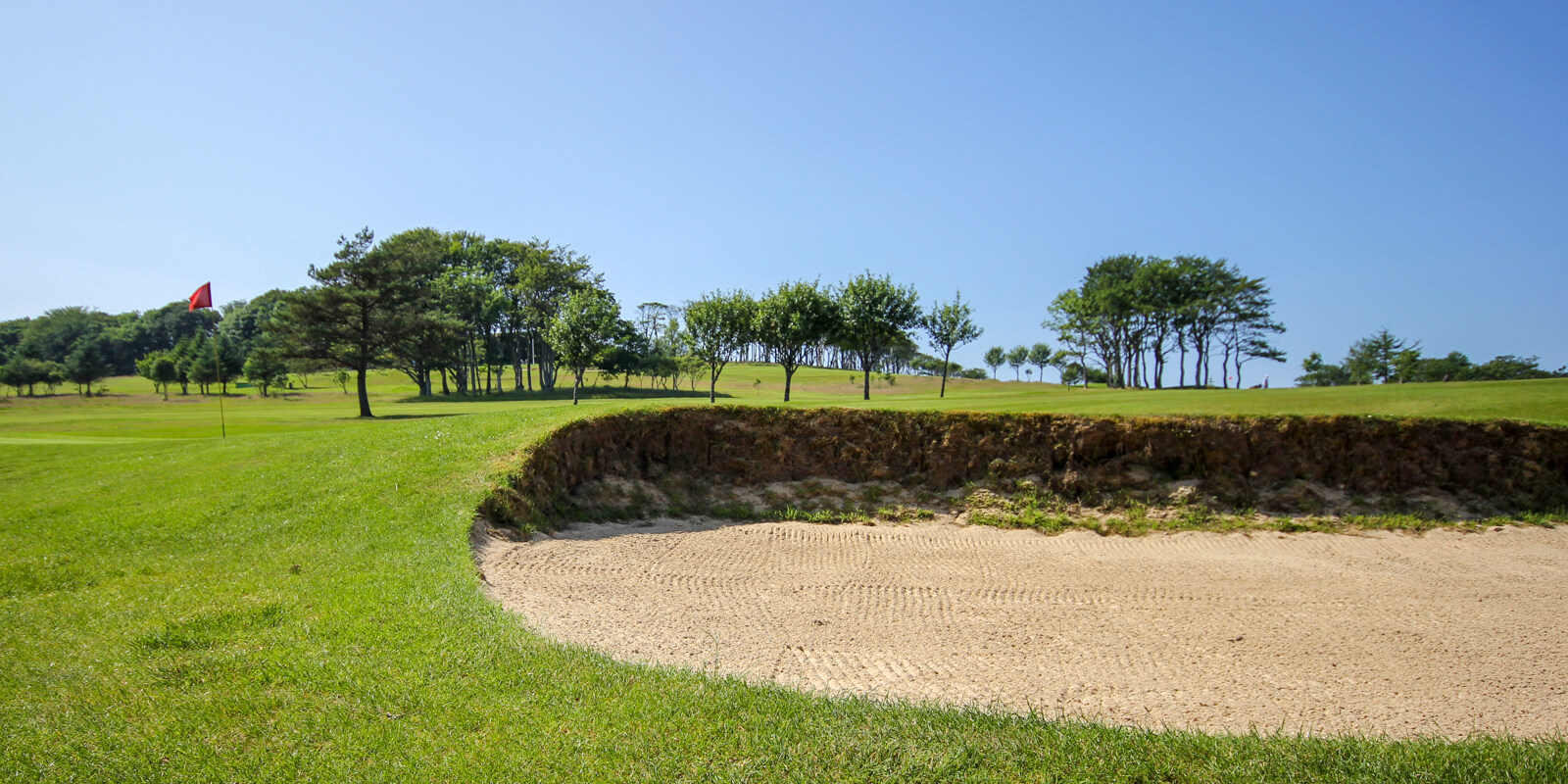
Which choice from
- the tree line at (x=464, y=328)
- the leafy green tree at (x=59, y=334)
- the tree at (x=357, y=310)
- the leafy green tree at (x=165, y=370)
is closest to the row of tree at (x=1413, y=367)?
the tree line at (x=464, y=328)

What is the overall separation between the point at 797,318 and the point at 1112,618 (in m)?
35.2

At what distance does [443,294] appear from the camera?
66312 mm

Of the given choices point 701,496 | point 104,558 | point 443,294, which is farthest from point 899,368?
point 104,558

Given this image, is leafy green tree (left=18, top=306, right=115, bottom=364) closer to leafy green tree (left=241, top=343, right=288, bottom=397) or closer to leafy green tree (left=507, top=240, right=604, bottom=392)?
leafy green tree (left=241, top=343, right=288, bottom=397)

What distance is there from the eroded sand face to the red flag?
1727 cm

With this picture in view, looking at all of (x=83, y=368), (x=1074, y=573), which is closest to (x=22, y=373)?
(x=83, y=368)

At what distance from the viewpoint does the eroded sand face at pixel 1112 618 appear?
731 centimetres

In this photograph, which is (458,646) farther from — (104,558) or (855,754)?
(104,558)

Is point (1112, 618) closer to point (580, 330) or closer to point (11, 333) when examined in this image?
point (580, 330)

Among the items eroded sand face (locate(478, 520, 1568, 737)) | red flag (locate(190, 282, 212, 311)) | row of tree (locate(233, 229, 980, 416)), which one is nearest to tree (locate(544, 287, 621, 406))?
row of tree (locate(233, 229, 980, 416))

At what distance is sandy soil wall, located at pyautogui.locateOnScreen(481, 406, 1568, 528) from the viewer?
16359mm

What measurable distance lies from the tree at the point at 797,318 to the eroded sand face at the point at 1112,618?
98.7ft

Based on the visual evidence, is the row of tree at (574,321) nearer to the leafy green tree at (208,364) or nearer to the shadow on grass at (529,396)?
the shadow on grass at (529,396)

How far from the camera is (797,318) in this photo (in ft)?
145
